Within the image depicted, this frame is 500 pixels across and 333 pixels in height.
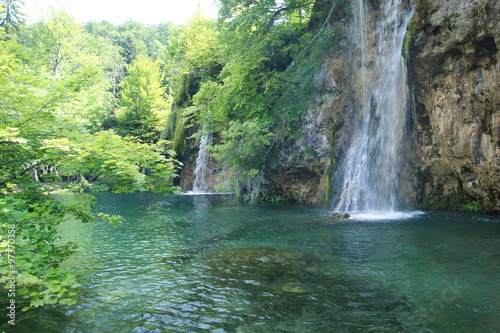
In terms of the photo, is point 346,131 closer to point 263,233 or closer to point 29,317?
point 263,233

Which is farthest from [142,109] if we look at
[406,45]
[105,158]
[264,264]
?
[105,158]

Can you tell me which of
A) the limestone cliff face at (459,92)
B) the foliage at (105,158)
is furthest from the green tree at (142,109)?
the foliage at (105,158)

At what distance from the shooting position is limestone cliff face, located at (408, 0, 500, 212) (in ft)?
31.9

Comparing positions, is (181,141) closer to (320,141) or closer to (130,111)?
(130,111)

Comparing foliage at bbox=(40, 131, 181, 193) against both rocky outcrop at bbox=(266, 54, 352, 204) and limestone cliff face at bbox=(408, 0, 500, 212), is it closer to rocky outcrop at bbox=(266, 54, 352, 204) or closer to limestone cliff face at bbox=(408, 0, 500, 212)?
limestone cliff face at bbox=(408, 0, 500, 212)

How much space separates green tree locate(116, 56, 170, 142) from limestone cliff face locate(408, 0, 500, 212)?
26.5 m

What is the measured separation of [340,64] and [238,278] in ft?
43.9

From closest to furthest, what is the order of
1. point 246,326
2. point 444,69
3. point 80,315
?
1. point 246,326
2. point 80,315
3. point 444,69

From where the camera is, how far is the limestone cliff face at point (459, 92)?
972 centimetres

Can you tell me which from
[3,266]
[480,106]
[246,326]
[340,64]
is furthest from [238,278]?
[340,64]

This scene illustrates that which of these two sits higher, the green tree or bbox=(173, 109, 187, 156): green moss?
the green tree

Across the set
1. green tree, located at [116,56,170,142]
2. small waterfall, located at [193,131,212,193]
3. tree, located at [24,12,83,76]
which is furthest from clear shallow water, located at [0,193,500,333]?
tree, located at [24,12,83,76]

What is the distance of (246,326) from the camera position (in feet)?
14.3

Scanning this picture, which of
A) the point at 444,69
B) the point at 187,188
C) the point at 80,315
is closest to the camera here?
the point at 80,315
